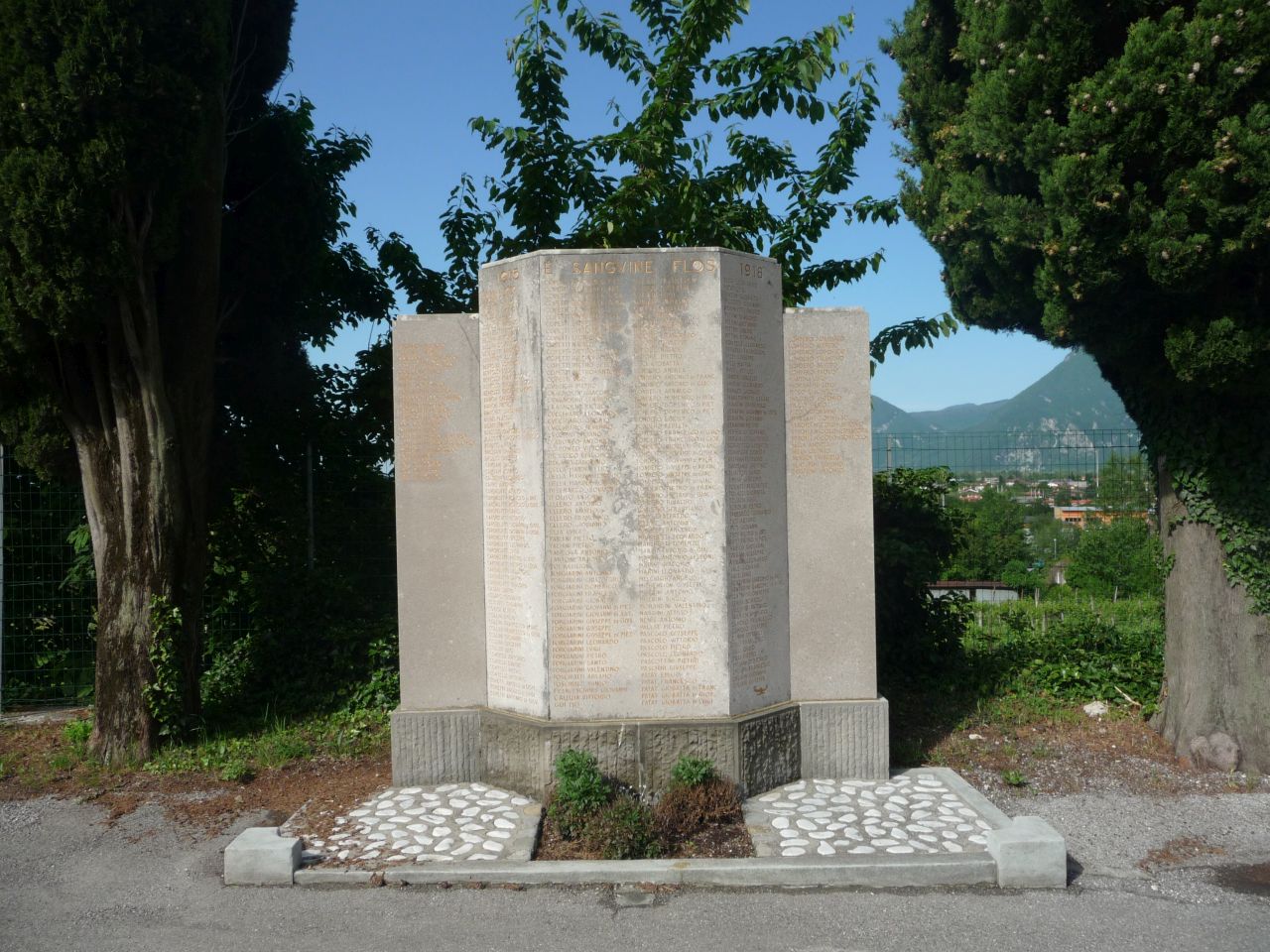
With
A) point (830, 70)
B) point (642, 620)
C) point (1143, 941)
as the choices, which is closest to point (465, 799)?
point (642, 620)

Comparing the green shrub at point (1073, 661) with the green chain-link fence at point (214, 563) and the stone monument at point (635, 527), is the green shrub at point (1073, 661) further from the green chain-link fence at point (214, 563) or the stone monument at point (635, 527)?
the green chain-link fence at point (214, 563)

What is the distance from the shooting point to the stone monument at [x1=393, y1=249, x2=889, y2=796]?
6055mm

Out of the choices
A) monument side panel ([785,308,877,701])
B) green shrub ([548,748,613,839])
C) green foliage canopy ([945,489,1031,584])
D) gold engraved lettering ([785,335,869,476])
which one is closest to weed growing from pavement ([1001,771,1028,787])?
monument side panel ([785,308,877,701])

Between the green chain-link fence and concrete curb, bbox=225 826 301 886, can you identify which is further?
the green chain-link fence

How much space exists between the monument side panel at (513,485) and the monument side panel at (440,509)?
12 centimetres

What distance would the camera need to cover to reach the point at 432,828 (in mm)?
5637

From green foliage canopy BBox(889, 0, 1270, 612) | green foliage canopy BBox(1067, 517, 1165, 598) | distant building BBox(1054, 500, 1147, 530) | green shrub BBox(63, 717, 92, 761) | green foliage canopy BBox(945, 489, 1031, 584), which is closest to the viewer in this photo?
green foliage canopy BBox(889, 0, 1270, 612)

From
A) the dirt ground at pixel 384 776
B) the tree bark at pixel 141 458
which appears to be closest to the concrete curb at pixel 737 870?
the dirt ground at pixel 384 776

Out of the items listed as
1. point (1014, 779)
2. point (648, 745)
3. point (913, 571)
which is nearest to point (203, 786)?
point (648, 745)

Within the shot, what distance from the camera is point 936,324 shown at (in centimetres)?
880

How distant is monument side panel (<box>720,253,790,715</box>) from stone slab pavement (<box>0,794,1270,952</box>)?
5.65 feet

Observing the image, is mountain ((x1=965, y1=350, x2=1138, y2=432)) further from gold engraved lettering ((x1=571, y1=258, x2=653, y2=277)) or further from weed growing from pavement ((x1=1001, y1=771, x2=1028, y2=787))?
gold engraved lettering ((x1=571, y1=258, x2=653, y2=277))

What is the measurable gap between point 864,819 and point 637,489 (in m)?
2.46

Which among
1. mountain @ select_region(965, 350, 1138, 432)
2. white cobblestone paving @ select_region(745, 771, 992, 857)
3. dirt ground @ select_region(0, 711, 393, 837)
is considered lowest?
dirt ground @ select_region(0, 711, 393, 837)
